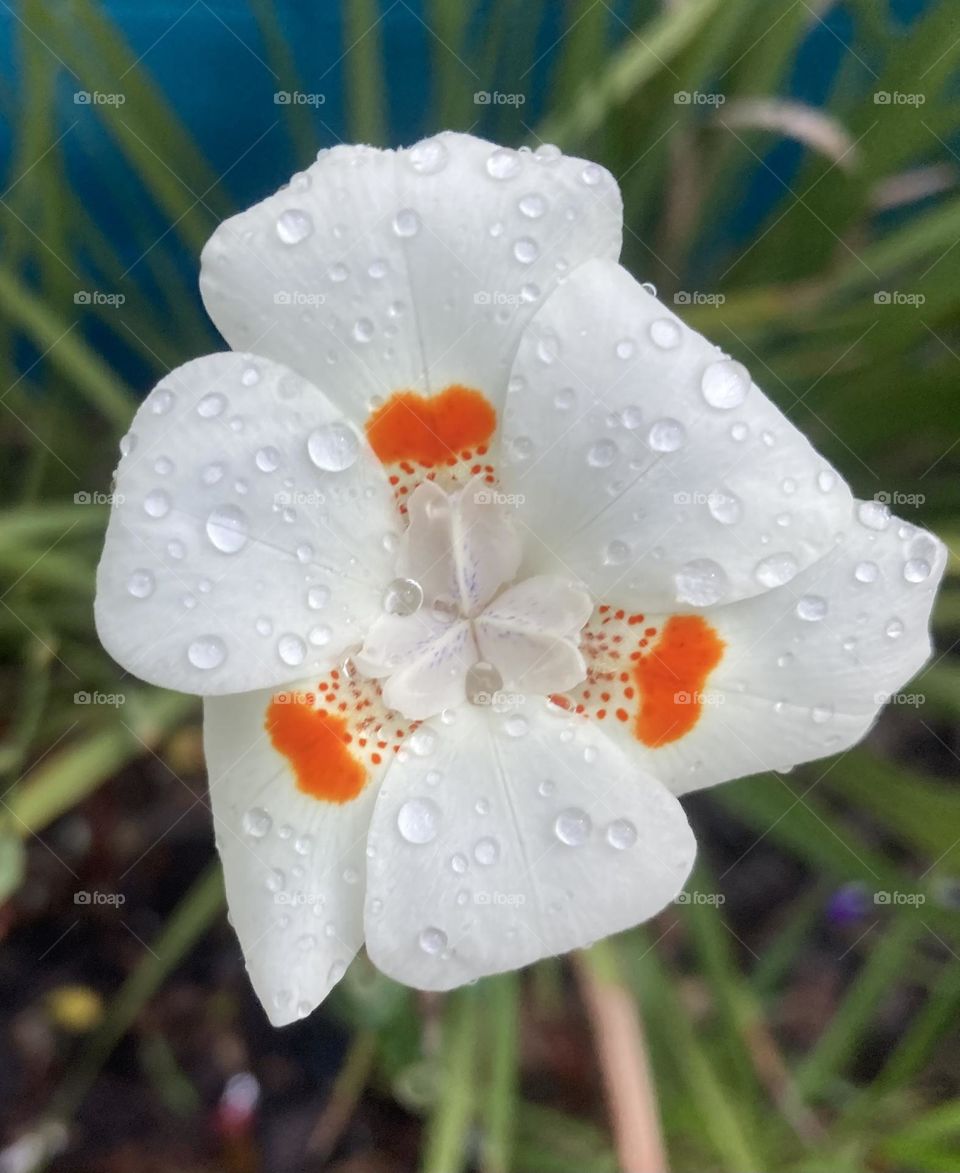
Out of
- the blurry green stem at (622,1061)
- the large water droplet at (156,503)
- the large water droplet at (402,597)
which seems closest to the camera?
the large water droplet at (156,503)

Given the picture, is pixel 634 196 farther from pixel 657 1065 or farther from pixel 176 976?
pixel 176 976

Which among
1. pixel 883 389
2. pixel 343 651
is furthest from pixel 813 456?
pixel 883 389

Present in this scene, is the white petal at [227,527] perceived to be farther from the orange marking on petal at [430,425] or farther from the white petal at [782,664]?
the white petal at [782,664]

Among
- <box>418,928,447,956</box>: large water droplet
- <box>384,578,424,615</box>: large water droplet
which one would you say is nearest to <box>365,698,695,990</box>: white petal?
<box>418,928,447,956</box>: large water droplet

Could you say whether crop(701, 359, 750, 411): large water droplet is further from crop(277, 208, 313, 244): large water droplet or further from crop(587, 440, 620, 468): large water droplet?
crop(277, 208, 313, 244): large water droplet

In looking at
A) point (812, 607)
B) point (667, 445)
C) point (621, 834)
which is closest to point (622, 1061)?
point (621, 834)

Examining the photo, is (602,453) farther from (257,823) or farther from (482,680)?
(257,823)

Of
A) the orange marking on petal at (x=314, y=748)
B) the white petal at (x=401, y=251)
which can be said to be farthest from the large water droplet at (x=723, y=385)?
the orange marking on petal at (x=314, y=748)
